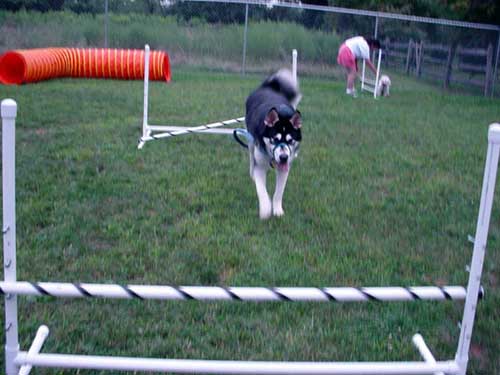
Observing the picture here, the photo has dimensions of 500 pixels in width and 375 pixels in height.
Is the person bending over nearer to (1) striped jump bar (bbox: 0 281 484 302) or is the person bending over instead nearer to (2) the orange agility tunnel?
(2) the orange agility tunnel

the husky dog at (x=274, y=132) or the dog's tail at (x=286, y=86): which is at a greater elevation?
the dog's tail at (x=286, y=86)

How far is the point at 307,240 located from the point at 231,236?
60cm

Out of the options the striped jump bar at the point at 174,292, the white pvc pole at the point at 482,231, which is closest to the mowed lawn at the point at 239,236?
the white pvc pole at the point at 482,231

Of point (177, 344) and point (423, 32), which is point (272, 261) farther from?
point (423, 32)

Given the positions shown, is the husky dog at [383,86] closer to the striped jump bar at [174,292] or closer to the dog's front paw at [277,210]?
the dog's front paw at [277,210]

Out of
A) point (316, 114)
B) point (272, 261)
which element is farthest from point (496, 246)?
point (316, 114)

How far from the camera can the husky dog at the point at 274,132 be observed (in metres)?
4.50

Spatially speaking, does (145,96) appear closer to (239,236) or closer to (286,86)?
(286,86)

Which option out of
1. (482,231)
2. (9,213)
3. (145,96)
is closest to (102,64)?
(145,96)

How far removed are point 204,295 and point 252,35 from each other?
1743 cm

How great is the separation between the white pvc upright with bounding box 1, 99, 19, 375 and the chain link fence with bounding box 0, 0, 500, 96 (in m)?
16.2

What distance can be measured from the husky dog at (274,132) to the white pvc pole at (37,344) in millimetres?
2234

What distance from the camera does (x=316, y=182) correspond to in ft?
20.4

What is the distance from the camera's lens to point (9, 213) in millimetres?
2406
